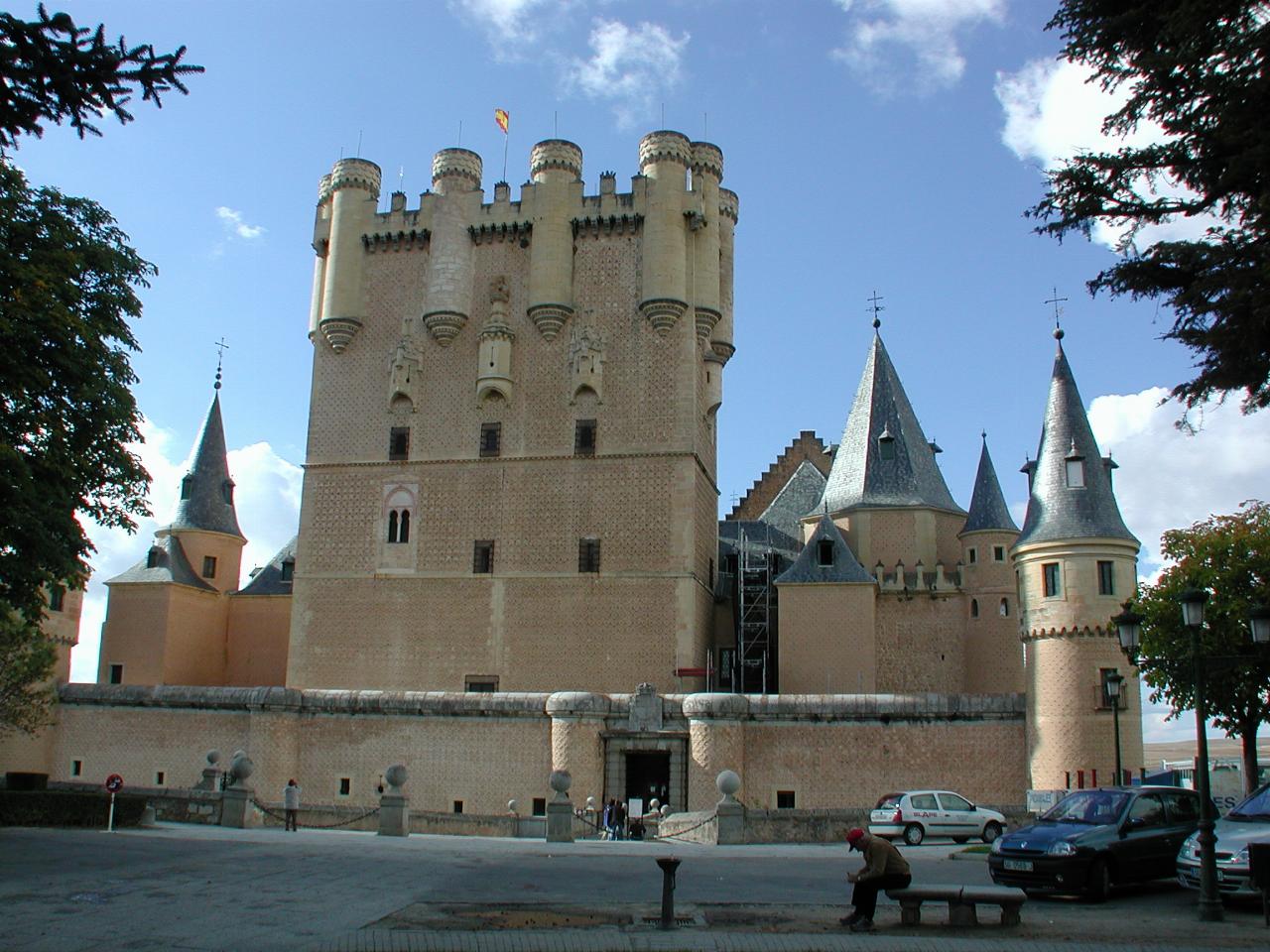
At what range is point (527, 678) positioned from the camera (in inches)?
1321

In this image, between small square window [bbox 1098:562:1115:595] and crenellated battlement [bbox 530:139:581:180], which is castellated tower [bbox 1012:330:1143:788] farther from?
crenellated battlement [bbox 530:139:581:180]

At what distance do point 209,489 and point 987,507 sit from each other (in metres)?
26.5

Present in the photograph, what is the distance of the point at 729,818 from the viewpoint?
827 inches

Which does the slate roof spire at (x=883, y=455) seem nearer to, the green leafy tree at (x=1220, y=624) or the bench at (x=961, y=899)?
the green leafy tree at (x=1220, y=624)

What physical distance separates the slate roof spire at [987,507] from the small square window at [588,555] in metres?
10.7

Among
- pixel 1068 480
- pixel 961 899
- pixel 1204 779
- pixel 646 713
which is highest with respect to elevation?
pixel 1068 480

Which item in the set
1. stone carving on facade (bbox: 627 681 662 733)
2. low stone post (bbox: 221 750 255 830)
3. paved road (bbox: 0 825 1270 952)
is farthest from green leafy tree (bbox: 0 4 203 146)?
stone carving on facade (bbox: 627 681 662 733)

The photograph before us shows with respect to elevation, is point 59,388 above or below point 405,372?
below

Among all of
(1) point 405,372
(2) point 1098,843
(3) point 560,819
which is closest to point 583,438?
(1) point 405,372

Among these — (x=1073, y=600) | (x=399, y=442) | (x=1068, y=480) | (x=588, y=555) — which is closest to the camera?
(x=1073, y=600)

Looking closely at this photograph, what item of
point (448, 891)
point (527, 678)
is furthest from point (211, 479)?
point (448, 891)

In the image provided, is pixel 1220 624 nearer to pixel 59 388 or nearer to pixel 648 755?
pixel 648 755

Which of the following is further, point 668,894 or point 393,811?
point 393,811

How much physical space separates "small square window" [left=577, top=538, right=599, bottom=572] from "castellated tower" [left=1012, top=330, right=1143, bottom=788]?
11.3 meters
